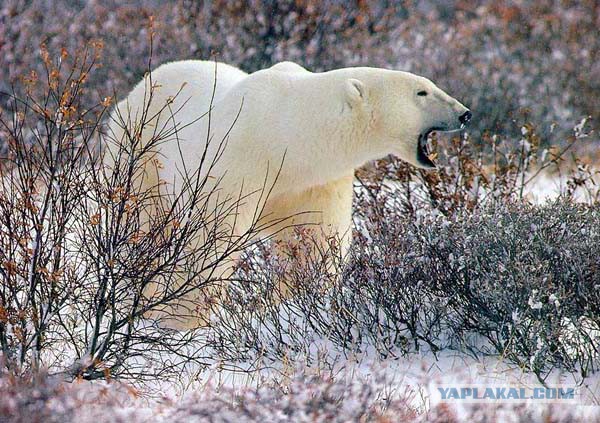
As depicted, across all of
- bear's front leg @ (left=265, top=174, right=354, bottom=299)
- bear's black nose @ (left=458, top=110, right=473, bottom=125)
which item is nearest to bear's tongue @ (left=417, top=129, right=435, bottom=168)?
bear's black nose @ (left=458, top=110, right=473, bottom=125)

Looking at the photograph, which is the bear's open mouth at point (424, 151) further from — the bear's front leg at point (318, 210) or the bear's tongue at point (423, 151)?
the bear's front leg at point (318, 210)

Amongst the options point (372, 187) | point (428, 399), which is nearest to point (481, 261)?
point (428, 399)

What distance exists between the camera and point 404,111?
4.54 m

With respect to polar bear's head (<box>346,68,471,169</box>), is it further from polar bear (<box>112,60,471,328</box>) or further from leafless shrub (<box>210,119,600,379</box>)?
leafless shrub (<box>210,119,600,379</box>)

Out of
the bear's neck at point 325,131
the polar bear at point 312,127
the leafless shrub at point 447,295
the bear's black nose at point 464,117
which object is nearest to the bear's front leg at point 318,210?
the polar bear at point 312,127

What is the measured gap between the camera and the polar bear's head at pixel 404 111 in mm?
4527

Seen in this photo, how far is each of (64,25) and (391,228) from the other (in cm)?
808

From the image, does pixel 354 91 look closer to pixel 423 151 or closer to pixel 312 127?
pixel 312 127

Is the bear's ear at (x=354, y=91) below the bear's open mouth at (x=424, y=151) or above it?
above

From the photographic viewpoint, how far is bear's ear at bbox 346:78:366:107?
14.6 feet

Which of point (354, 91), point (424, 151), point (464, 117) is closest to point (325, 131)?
point (354, 91)

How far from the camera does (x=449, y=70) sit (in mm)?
11469

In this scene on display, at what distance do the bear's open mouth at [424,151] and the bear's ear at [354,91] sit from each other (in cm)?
33

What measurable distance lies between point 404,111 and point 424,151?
21 cm
